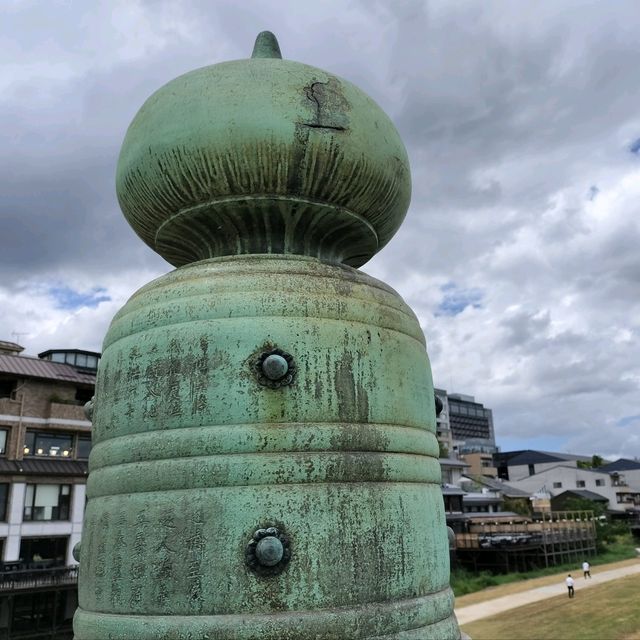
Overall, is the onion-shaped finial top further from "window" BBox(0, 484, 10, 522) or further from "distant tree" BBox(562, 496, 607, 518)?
"distant tree" BBox(562, 496, 607, 518)

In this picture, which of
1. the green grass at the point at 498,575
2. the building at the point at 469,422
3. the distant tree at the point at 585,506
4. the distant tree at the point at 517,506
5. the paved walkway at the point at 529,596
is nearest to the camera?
the paved walkway at the point at 529,596

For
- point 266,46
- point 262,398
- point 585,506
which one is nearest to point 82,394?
point 266,46

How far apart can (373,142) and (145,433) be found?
259 cm

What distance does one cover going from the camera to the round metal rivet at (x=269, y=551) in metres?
3.49

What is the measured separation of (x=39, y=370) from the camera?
97.5ft

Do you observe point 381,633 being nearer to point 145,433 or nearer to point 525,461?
point 145,433

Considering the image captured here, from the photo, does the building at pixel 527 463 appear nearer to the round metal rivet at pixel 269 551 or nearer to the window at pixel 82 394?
the window at pixel 82 394

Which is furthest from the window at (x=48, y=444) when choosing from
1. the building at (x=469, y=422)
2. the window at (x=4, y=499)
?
the building at (x=469, y=422)

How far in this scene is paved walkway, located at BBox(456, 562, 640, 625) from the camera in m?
30.4

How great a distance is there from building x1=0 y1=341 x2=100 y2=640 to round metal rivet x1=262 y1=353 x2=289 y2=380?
82.4 feet

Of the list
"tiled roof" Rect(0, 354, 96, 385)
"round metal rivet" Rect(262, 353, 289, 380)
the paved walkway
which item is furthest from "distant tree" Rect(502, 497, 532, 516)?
"round metal rivet" Rect(262, 353, 289, 380)

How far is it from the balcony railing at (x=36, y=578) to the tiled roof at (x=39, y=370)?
8.47 metres

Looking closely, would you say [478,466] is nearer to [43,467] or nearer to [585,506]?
[585,506]

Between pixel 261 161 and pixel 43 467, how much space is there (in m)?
27.6
